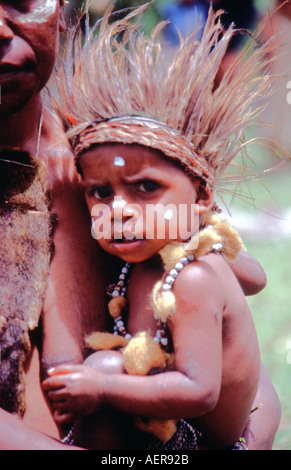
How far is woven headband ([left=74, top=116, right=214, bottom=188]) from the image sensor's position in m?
1.86

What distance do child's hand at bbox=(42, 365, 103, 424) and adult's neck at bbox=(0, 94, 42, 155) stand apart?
2.58 ft

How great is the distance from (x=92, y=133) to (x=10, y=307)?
62 cm

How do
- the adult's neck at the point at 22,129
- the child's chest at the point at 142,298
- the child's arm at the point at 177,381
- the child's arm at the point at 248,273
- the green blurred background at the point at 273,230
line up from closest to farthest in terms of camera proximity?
the child's arm at the point at 177,381, the child's chest at the point at 142,298, the adult's neck at the point at 22,129, the child's arm at the point at 248,273, the green blurred background at the point at 273,230

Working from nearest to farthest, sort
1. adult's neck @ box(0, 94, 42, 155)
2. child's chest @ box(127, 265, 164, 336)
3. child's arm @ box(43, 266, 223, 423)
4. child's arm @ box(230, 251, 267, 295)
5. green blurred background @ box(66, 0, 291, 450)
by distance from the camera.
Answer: child's arm @ box(43, 266, 223, 423), child's chest @ box(127, 265, 164, 336), adult's neck @ box(0, 94, 42, 155), child's arm @ box(230, 251, 267, 295), green blurred background @ box(66, 0, 291, 450)

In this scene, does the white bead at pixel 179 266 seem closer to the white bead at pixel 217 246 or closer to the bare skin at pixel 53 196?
the white bead at pixel 217 246

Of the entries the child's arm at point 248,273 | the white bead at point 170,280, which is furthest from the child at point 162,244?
the child's arm at point 248,273

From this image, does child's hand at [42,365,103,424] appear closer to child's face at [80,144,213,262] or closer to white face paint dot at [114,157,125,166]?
child's face at [80,144,213,262]

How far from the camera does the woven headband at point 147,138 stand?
1.86 m

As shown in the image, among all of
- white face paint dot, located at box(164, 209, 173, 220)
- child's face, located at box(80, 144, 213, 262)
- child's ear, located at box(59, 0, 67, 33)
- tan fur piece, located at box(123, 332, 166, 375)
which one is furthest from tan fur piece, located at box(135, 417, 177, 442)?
child's ear, located at box(59, 0, 67, 33)

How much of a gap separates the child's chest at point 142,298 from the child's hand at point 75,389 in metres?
0.25

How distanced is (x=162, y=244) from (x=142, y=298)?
21 cm

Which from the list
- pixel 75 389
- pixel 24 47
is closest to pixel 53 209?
pixel 24 47

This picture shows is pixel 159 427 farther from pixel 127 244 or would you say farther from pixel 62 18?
pixel 62 18
